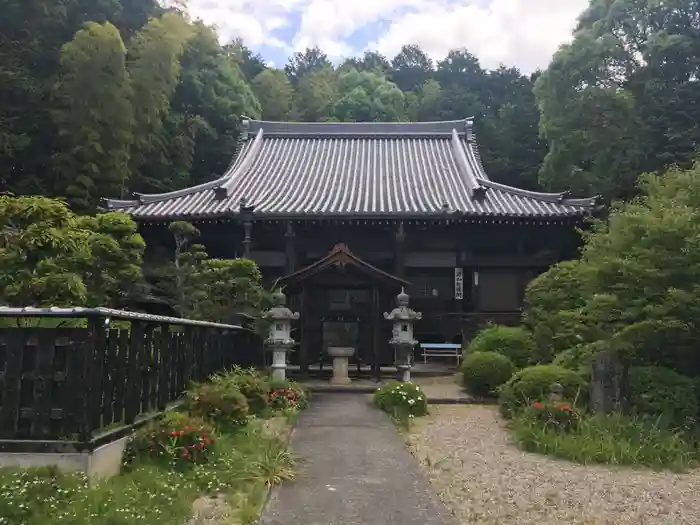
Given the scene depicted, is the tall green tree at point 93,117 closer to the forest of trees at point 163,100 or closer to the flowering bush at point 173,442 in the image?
the forest of trees at point 163,100

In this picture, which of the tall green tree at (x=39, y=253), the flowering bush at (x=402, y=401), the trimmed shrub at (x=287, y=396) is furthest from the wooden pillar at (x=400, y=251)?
the tall green tree at (x=39, y=253)

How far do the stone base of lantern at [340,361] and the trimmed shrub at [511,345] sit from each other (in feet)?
9.27

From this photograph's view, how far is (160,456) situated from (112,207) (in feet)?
45.2

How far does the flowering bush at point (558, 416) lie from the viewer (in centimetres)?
807

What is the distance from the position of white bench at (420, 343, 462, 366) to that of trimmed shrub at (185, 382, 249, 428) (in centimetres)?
945

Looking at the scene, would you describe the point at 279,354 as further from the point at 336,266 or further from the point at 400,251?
the point at 400,251

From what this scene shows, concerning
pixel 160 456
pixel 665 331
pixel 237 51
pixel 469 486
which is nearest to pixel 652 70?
pixel 665 331

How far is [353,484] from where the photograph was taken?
226 inches

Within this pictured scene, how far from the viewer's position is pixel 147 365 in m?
6.46

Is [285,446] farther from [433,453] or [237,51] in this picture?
[237,51]

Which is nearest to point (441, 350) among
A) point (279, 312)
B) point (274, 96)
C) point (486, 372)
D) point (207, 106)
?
point (486, 372)

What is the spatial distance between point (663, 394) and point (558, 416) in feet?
4.51

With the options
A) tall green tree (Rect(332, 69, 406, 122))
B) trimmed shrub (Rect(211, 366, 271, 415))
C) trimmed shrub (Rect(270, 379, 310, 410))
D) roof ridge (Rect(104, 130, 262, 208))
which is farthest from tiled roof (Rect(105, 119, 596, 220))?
tall green tree (Rect(332, 69, 406, 122))

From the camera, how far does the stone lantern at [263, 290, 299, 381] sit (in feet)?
41.9
